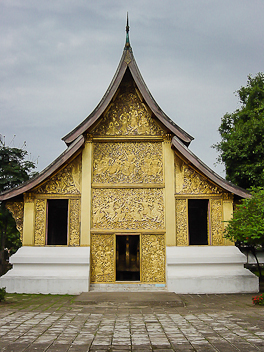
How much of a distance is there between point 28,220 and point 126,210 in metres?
2.88

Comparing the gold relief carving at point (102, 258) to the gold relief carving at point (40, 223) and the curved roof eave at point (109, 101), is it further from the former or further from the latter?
the curved roof eave at point (109, 101)

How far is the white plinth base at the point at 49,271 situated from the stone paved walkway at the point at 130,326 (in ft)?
3.94

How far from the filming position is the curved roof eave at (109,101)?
402 inches

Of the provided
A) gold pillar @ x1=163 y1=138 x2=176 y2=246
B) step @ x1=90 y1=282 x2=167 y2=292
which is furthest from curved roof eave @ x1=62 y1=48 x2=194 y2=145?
step @ x1=90 y1=282 x2=167 y2=292

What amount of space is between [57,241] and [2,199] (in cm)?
206

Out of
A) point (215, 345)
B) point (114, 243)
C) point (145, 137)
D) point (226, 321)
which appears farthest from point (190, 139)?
point (215, 345)

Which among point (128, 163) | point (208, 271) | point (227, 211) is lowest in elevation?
point (208, 271)

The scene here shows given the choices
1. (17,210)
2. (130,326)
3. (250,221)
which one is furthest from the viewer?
(17,210)

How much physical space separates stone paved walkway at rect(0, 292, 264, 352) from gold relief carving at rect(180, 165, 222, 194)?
127 inches

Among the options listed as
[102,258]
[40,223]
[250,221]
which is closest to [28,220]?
[40,223]

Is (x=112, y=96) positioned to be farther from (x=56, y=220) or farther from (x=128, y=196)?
(x=56, y=220)

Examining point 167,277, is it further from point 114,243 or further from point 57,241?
point 57,241

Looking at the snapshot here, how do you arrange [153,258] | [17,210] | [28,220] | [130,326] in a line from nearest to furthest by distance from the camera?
[130,326] < [153,258] < [28,220] < [17,210]

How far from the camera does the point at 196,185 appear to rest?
10.4 meters
